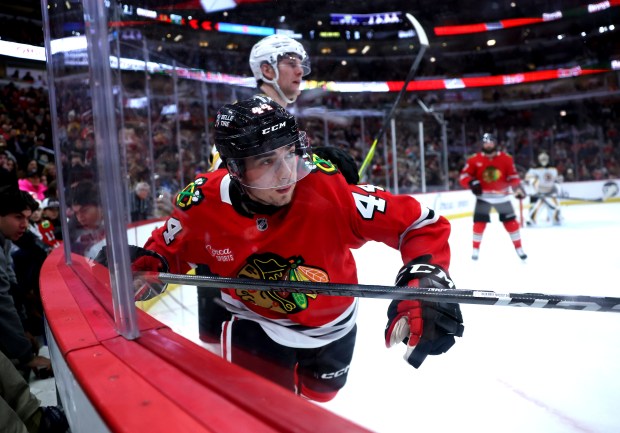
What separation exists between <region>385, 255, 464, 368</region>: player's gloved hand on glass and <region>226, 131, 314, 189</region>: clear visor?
339mm

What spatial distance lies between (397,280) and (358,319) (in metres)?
0.47

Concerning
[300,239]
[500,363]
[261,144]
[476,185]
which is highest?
[261,144]

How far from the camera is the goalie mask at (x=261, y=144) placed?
41.0 inches

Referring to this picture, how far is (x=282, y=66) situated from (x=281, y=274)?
870mm

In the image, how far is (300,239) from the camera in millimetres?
1150

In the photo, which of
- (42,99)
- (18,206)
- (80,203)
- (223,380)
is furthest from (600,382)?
(42,99)

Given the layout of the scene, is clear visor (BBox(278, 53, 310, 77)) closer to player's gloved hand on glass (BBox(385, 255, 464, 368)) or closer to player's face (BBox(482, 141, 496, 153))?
player's gloved hand on glass (BBox(385, 255, 464, 368))

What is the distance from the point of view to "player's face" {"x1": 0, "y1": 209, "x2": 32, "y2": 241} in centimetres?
239

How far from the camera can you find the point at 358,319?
142 centimetres

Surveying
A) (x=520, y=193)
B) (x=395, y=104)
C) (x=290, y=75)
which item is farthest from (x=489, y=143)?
(x=290, y=75)

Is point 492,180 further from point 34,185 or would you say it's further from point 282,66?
point 34,185

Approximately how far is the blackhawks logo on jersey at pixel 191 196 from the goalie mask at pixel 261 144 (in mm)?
175

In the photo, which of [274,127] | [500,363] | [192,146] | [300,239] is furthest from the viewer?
[192,146]

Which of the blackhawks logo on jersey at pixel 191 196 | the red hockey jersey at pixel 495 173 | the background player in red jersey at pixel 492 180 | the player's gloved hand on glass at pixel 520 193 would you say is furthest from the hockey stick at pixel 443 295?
the player's gloved hand on glass at pixel 520 193
